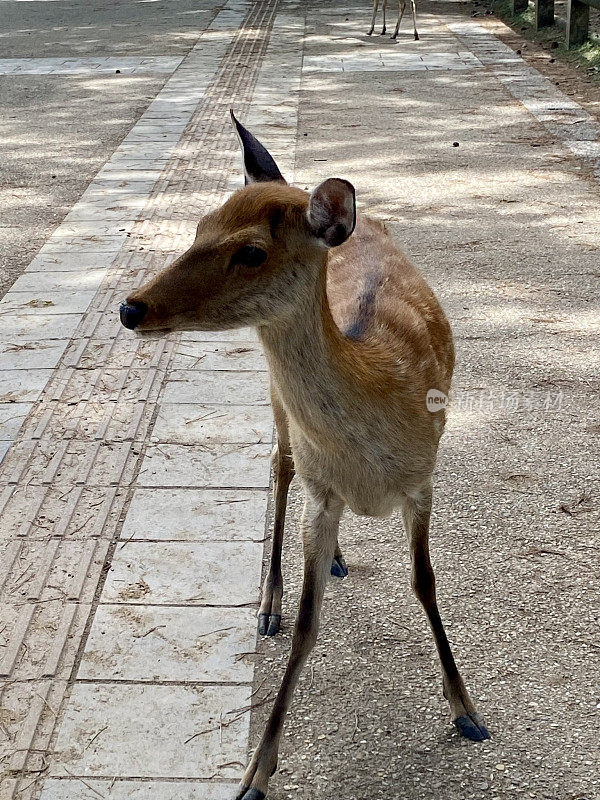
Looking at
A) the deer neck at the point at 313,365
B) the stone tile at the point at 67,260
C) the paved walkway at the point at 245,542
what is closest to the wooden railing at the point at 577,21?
the paved walkway at the point at 245,542

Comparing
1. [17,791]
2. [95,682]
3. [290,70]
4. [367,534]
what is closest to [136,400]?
[367,534]

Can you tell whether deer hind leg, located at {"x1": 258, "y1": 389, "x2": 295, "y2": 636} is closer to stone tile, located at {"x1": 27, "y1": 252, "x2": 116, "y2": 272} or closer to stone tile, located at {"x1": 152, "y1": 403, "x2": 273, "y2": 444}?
stone tile, located at {"x1": 152, "y1": 403, "x2": 273, "y2": 444}

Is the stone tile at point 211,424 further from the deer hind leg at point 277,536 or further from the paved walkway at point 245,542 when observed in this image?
the deer hind leg at point 277,536

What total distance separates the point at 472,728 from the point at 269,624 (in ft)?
2.44

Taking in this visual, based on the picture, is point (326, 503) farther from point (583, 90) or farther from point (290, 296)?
point (583, 90)

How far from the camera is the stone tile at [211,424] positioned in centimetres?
442

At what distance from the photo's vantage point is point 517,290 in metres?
5.93

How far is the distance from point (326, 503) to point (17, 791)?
1074 millimetres

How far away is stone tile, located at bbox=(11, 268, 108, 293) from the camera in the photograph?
239 inches

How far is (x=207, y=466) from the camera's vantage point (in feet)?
13.8

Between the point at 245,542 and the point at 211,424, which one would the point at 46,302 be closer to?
the point at 211,424

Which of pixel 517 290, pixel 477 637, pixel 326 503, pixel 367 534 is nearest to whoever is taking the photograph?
pixel 326 503

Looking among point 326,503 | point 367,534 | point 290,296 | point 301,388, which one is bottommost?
point 367,534

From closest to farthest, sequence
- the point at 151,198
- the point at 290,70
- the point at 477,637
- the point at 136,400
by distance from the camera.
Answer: the point at 477,637 < the point at 136,400 < the point at 151,198 < the point at 290,70
